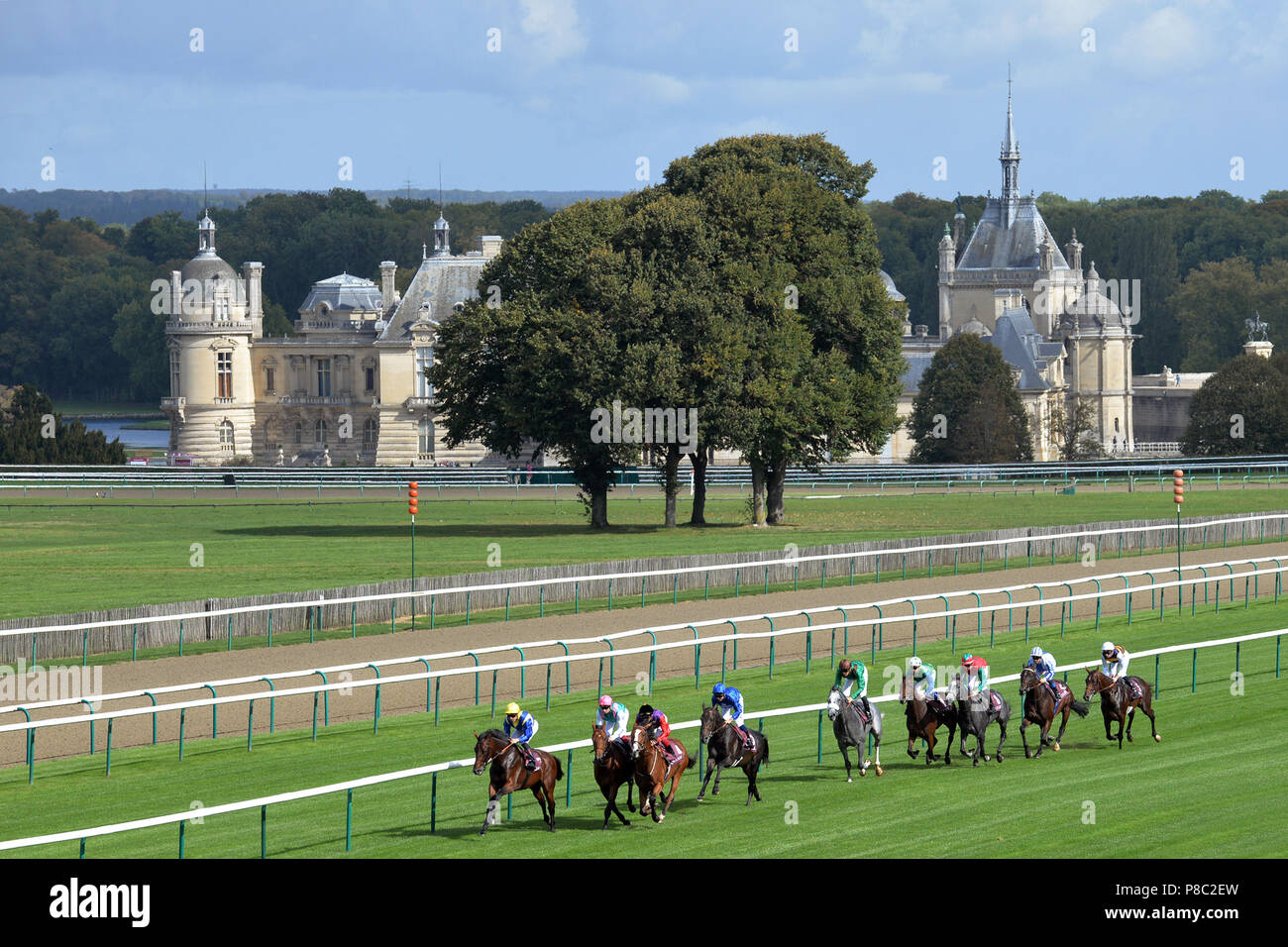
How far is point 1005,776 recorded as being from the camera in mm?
21531

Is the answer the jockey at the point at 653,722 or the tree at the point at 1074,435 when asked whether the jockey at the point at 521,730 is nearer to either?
the jockey at the point at 653,722

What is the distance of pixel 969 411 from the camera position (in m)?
99.1

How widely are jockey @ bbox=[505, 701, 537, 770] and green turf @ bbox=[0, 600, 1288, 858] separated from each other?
2.47ft

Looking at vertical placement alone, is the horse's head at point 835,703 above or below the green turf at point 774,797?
above

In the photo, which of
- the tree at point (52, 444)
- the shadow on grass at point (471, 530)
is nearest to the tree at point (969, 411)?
the shadow on grass at point (471, 530)

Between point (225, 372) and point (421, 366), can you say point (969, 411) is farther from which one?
point (225, 372)

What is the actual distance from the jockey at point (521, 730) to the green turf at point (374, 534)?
2170 centimetres

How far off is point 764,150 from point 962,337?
43830 mm

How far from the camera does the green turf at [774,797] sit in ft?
60.2

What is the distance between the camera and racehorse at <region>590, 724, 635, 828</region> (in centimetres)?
1908

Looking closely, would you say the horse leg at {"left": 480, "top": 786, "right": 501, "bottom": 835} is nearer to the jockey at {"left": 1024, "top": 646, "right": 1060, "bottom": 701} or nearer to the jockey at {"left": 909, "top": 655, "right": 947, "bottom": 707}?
the jockey at {"left": 909, "top": 655, "right": 947, "bottom": 707}

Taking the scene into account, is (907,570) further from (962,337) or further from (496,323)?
(962,337)

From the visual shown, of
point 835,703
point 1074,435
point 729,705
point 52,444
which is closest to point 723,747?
point 729,705
